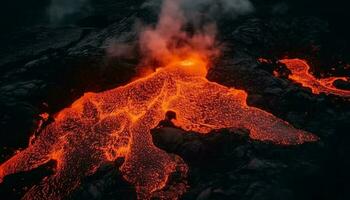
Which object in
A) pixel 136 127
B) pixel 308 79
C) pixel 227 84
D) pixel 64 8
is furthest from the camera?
pixel 64 8

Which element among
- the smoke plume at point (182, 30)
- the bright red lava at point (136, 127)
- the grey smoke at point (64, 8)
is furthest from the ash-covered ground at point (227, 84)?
the smoke plume at point (182, 30)

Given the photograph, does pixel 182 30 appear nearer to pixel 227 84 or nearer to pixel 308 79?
pixel 227 84

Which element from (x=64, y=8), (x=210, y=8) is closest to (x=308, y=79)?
(x=210, y=8)

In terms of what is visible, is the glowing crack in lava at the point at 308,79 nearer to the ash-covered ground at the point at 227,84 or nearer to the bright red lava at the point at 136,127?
the ash-covered ground at the point at 227,84

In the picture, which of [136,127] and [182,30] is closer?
[136,127]

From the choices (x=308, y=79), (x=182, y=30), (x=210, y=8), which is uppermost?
(x=210, y=8)

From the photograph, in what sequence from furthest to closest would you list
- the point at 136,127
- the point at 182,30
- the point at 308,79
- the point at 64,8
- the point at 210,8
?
the point at 64,8 < the point at 210,8 < the point at 182,30 < the point at 308,79 < the point at 136,127
